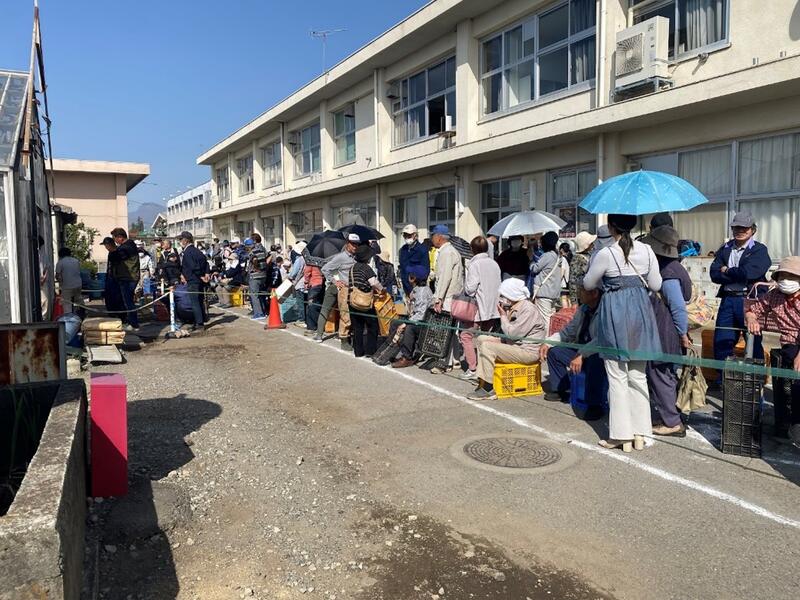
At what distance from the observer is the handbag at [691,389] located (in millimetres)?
5754

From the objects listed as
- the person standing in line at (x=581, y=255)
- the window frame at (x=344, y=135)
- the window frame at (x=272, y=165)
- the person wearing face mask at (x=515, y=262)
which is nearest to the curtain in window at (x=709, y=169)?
the person wearing face mask at (x=515, y=262)

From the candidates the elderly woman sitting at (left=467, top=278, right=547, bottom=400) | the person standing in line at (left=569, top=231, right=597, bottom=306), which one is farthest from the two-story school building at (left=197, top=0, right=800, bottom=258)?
the elderly woman sitting at (left=467, top=278, right=547, bottom=400)

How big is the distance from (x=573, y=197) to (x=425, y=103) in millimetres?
6464

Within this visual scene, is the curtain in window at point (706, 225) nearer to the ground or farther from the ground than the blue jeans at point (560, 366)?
farther from the ground

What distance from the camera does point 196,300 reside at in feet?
42.4

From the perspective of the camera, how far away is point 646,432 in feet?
17.4

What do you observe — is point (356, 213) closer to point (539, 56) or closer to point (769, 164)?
point (539, 56)

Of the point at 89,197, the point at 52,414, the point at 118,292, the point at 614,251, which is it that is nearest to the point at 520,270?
the point at 614,251

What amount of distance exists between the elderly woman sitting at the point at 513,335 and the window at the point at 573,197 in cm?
590

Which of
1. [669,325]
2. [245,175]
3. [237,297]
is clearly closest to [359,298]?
[669,325]

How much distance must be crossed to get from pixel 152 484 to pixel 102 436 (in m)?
0.55

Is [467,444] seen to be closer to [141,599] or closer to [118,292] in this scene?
[141,599]

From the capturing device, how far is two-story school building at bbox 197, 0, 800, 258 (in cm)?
947

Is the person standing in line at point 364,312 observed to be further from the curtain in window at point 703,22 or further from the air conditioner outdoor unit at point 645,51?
the curtain in window at point 703,22
